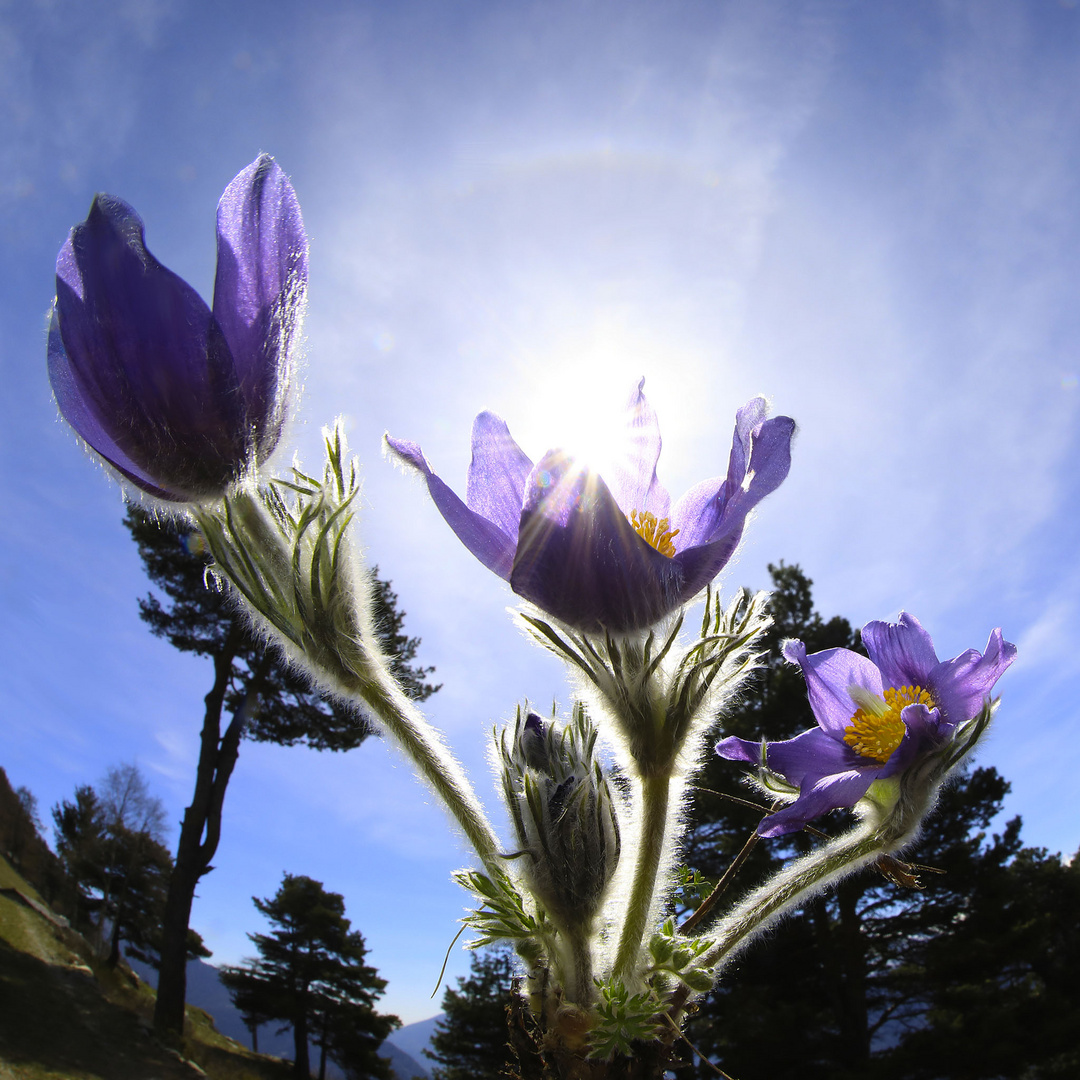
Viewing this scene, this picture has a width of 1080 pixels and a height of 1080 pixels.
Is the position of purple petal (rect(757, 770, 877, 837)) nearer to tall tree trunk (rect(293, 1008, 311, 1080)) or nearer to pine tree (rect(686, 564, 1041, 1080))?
pine tree (rect(686, 564, 1041, 1080))

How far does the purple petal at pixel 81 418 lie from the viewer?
3.01 ft

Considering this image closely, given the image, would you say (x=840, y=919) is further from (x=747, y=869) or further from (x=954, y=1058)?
(x=747, y=869)

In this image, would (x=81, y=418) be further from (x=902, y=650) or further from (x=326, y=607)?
(x=902, y=650)

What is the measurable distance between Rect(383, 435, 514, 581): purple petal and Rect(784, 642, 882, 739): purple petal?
1.78ft

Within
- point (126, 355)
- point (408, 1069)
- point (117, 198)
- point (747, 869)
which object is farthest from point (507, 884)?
point (408, 1069)

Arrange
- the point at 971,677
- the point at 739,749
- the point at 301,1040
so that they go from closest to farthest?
the point at 971,677 < the point at 739,749 < the point at 301,1040

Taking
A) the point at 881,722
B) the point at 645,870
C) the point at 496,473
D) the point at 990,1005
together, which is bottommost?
the point at 645,870

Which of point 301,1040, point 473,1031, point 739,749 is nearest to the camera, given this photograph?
point 739,749

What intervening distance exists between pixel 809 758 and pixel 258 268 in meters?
1.07

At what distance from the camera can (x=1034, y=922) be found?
14.1m

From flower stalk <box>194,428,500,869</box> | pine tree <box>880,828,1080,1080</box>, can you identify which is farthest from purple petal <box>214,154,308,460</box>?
pine tree <box>880,828,1080,1080</box>

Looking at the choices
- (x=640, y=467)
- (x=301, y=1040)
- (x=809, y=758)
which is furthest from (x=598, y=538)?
(x=301, y=1040)

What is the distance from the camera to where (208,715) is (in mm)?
15922

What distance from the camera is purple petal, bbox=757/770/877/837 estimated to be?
34.5 inches
